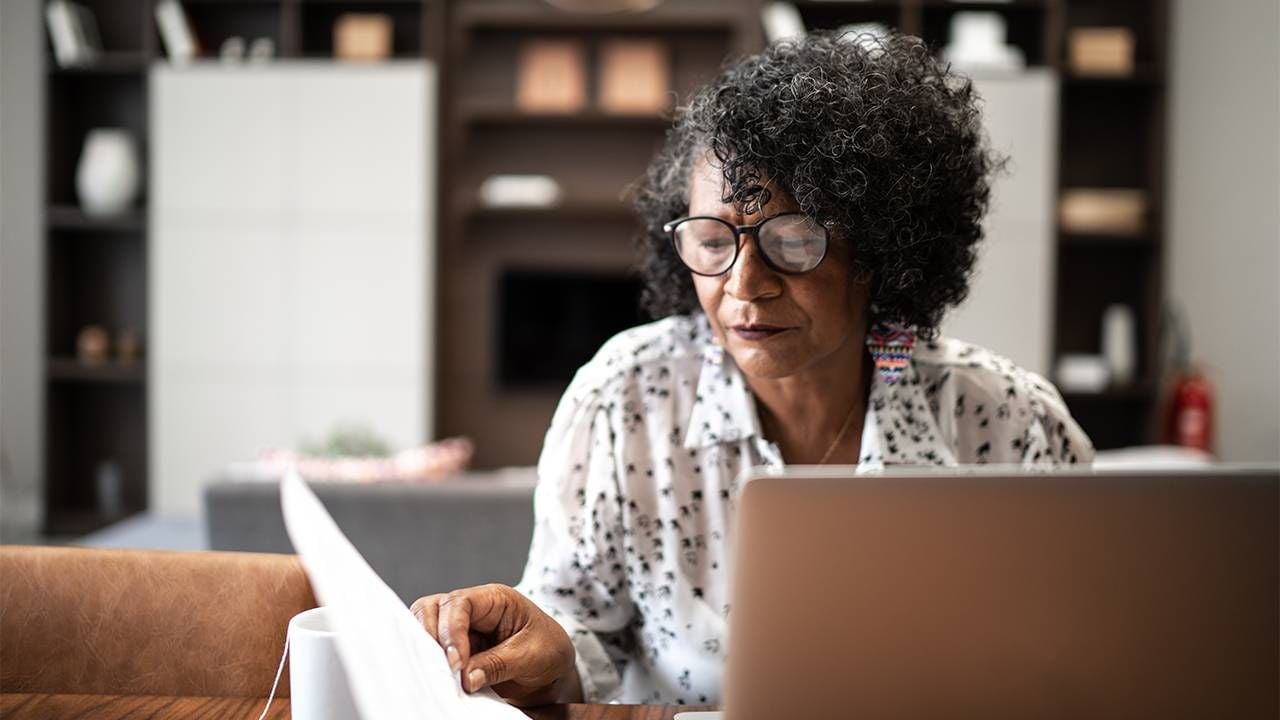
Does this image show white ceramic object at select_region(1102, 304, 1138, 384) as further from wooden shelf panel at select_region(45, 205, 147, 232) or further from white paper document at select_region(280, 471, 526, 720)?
white paper document at select_region(280, 471, 526, 720)

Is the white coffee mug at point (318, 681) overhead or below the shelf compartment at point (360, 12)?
below

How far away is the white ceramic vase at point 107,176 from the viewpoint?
4.55 meters

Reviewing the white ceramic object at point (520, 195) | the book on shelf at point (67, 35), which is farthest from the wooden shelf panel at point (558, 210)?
the book on shelf at point (67, 35)

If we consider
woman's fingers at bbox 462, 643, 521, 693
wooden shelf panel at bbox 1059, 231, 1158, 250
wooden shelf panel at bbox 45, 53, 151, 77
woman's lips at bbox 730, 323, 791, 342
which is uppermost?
wooden shelf panel at bbox 45, 53, 151, 77

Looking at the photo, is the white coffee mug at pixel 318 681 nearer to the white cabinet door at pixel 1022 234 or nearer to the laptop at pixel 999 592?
the laptop at pixel 999 592

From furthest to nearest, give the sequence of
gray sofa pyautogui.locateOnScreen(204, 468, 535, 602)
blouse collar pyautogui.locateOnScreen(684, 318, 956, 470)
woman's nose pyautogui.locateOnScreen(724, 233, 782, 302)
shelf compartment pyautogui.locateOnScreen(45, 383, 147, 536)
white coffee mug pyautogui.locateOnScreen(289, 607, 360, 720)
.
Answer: shelf compartment pyautogui.locateOnScreen(45, 383, 147, 536) → gray sofa pyautogui.locateOnScreen(204, 468, 535, 602) → blouse collar pyautogui.locateOnScreen(684, 318, 956, 470) → woman's nose pyautogui.locateOnScreen(724, 233, 782, 302) → white coffee mug pyautogui.locateOnScreen(289, 607, 360, 720)

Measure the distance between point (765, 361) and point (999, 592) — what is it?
48cm

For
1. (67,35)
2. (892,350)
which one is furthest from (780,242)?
(67,35)

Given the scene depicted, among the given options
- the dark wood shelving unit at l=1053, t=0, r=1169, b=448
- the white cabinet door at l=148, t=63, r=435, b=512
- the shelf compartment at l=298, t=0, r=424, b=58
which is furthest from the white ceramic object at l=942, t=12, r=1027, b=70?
the shelf compartment at l=298, t=0, r=424, b=58

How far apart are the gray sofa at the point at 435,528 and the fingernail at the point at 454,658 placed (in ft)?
3.21

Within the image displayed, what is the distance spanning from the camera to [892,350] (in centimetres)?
122

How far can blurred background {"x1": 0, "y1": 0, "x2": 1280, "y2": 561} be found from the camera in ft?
14.6

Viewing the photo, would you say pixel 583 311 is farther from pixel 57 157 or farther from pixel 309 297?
pixel 57 157

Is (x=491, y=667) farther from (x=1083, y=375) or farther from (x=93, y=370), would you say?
(x=93, y=370)
